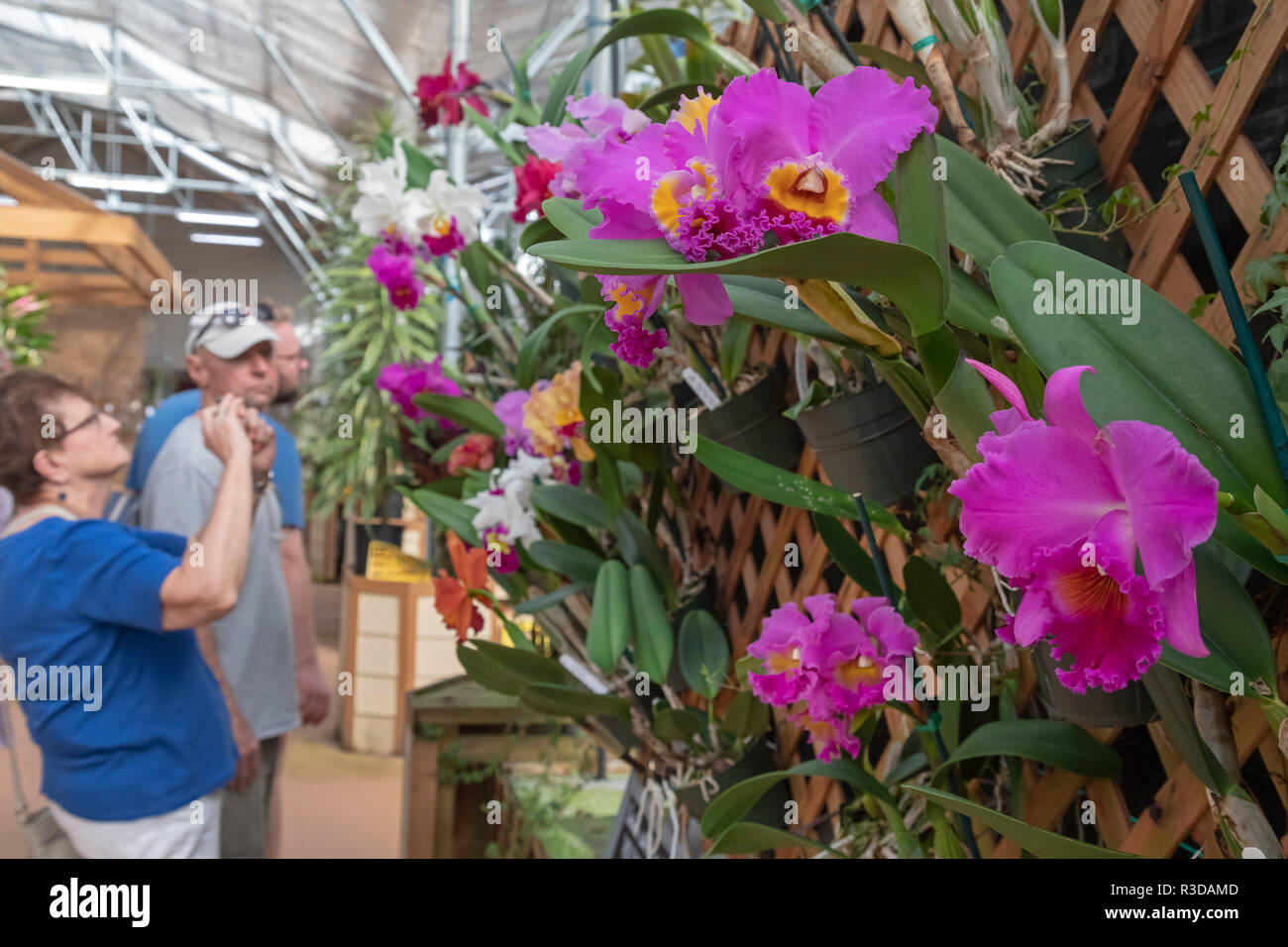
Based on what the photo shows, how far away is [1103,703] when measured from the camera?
1.86 ft

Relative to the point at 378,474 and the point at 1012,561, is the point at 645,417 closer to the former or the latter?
the point at 1012,561

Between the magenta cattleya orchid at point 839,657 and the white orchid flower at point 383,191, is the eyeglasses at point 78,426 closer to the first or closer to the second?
the white orchid flower at point 383,191

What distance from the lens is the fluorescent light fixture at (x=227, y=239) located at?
582cm

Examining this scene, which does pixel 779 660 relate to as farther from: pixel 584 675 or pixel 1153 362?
pixel 584 675

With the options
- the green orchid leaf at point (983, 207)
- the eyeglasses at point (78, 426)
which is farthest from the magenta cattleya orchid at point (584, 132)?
the eyeglasses at point (78, 426)

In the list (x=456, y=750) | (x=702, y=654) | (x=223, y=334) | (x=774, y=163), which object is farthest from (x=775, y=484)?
(x=223, y=334)

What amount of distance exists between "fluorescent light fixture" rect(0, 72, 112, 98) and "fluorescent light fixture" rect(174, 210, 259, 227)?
95 cm

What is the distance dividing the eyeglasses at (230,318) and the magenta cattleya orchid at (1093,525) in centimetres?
212

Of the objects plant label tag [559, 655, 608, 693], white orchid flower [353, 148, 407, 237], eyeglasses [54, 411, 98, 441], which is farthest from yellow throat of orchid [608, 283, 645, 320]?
eyeglasses [54, 411, 98, 441]

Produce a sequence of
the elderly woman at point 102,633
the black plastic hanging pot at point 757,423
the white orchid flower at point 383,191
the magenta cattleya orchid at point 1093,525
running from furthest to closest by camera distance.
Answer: the elderly woman at point 102,633
the white orchid flower at point 383,191
the black plastic hanging pot at point 757,423
the magenta cattleya orchid at point 1093,525

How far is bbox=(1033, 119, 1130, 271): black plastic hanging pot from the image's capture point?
25.5 inches

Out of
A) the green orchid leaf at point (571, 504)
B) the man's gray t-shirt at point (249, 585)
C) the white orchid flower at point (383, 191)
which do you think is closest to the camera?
the green orchid leaf at point (571, 504)

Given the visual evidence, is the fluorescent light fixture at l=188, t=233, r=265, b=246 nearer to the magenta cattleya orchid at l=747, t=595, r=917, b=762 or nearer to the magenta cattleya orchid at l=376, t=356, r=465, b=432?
the magenta cattleya orchid at l=376, t=356, r=465, b=432

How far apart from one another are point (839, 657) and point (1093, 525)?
0.37 m
